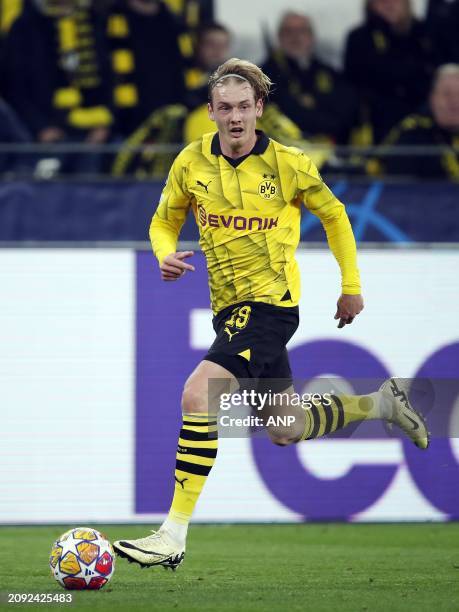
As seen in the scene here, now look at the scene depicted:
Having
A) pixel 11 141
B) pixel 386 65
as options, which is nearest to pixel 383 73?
pixel 386 65

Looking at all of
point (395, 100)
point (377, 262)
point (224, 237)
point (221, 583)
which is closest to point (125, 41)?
point (395, 100)

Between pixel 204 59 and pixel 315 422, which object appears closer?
pixel 315 422

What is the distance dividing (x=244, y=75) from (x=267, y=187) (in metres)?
0.55

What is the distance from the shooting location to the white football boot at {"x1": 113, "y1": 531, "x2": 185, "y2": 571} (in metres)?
5.70

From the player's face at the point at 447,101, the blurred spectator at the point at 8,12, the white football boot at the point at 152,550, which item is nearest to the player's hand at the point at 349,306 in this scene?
the white football boot at the point at 152,550

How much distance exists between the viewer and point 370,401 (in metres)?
6.78

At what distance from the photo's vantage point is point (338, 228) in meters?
6.39

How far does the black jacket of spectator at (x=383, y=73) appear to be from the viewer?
11641mm

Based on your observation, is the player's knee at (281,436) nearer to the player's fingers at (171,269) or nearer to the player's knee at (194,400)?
the player's knee at (194,400)

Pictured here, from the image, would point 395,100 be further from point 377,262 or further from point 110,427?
point 110,427

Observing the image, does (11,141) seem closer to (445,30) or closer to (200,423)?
(445,30)

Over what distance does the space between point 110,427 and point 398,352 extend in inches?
83.6

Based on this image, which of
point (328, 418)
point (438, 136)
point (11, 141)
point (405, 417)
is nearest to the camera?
point (328, 418)

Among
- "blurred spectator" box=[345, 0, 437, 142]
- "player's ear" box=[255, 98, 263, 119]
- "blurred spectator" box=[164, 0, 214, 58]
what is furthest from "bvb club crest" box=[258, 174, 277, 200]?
"blurred spectator" box=[164, 0, 214, 58]
